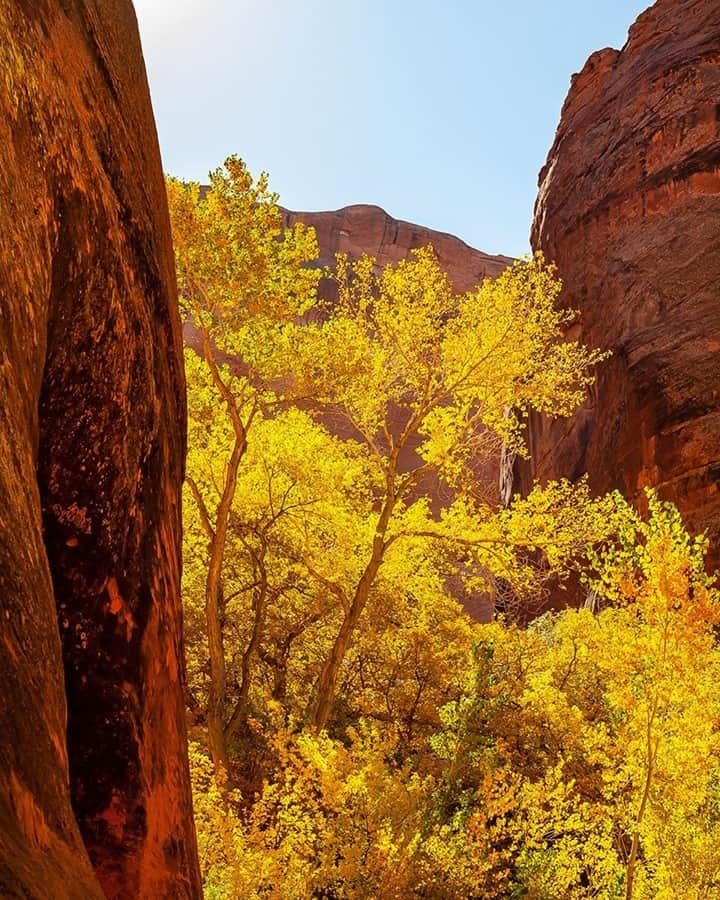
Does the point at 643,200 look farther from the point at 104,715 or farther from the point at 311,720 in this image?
the point at 104,715

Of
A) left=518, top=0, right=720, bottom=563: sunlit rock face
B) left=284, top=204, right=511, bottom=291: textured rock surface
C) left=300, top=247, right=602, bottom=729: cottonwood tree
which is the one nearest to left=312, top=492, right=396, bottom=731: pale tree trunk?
left=300, top=247, right=602, bottom=729: cottonwood tree

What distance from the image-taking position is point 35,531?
231cm

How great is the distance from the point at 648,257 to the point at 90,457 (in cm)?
2911

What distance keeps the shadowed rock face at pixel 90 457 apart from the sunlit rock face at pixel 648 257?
21.7 meters

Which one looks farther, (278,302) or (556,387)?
(556,387)

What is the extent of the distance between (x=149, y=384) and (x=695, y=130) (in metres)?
32.0

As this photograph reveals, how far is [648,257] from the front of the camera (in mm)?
28156

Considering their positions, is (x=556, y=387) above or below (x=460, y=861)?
above

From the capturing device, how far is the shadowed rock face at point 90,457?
2.37m

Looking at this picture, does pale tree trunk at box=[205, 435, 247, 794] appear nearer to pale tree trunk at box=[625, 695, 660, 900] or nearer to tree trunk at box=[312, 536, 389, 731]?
tree trunk at box=[312, 536, 389, 731]

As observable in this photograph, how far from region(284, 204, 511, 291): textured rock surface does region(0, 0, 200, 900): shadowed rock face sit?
2371 inches

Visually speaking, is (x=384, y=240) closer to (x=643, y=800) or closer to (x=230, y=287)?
(x=230, y=287)

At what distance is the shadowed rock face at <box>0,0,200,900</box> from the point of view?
7.77ft

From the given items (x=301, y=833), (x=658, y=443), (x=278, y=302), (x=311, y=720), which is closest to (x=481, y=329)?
(x=278, y=302)
